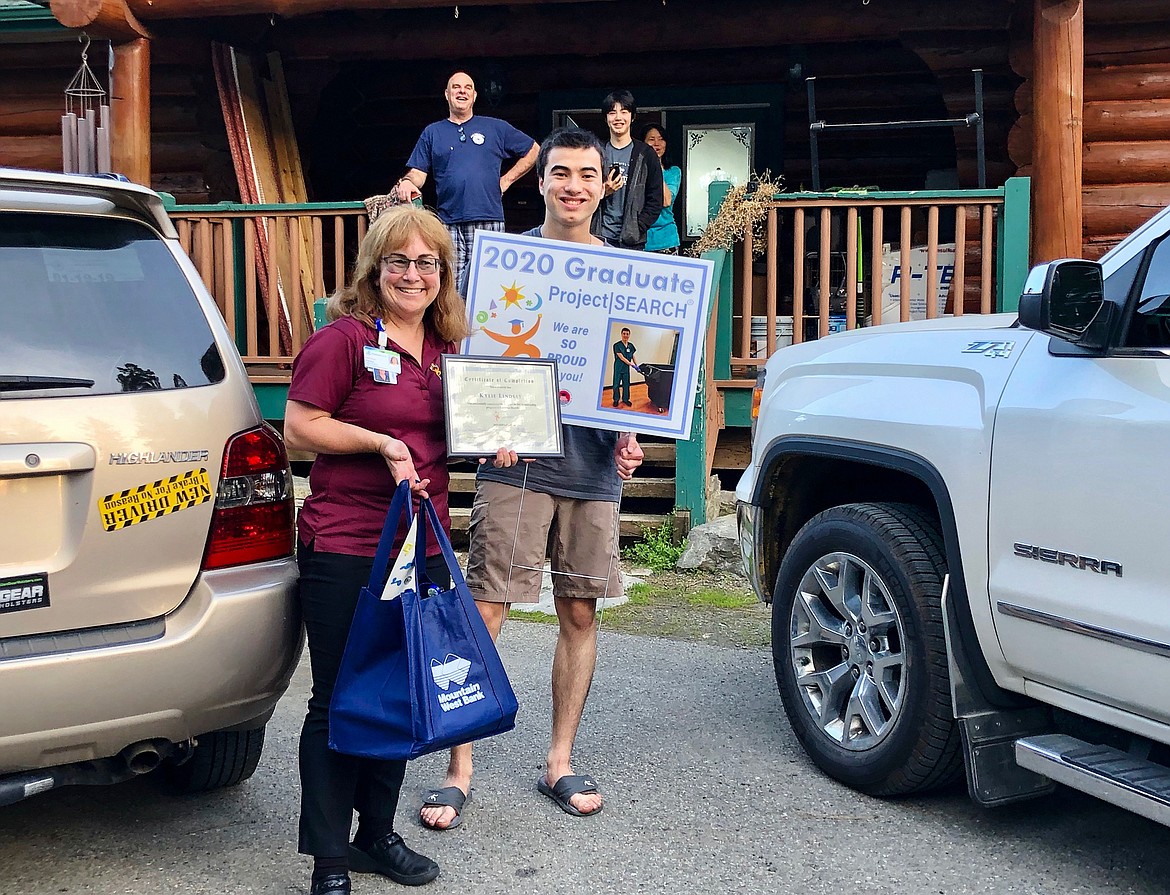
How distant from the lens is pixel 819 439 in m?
3.67

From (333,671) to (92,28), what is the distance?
716 centimetres

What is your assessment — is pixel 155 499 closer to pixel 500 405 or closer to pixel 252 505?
pixel 252 505

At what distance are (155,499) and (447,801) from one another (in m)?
1.26

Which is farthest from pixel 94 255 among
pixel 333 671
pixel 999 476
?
pixel 999 476

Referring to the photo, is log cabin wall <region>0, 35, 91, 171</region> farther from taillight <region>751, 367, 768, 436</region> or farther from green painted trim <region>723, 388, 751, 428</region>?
taillight <region>751, 367, 768, 436</region>

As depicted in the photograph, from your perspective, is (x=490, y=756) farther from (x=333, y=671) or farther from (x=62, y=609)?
(x=62, y=609)

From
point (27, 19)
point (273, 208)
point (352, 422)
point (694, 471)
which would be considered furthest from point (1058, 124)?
point (27, 19)

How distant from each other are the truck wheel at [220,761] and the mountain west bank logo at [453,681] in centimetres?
90

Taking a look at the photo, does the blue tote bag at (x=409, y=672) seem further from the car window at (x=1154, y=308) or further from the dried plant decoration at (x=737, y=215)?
the dried plant decoration at (x=737, y=215)

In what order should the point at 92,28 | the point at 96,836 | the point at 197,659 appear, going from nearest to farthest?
the point at 197,659 → the point at 96,836 → the point at 92,28

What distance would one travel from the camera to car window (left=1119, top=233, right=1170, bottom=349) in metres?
2.71

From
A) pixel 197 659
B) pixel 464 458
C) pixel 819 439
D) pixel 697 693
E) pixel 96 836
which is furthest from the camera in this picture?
pixel 697 693

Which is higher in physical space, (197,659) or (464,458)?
(464,458)

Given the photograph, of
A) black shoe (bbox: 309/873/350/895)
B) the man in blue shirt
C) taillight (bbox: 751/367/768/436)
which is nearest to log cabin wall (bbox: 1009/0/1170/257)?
the man in blue shirt
